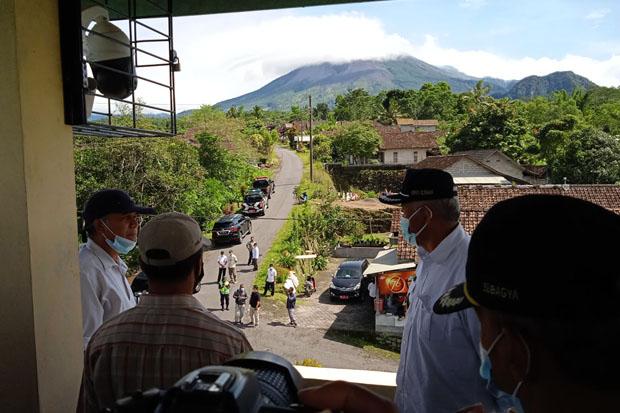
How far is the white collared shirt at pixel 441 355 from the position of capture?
64.6 inches

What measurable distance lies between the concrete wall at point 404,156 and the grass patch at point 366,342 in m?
20.4

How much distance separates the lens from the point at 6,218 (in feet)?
4.58

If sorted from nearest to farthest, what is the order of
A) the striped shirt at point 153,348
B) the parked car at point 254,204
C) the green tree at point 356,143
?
the striped shirt at point 153,348
the parked car at point 254,204
the green tree at point 356,143

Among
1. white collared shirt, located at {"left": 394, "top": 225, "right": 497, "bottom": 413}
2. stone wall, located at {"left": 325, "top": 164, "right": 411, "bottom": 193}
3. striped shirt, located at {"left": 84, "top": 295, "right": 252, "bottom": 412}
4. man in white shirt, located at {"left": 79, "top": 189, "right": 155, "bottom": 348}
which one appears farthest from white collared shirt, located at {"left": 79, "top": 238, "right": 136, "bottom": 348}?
stone wall, located at {"left": 325, "top": 164, "right": 411, "bottom": 193}

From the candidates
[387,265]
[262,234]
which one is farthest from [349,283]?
[262,234]

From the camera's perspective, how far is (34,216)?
140 centimetres

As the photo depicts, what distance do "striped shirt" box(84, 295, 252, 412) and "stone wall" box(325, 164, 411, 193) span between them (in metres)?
28.8

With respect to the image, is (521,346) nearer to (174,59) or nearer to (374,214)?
Answer: (174,59)

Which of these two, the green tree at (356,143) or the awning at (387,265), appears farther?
the green tree at (356,143)

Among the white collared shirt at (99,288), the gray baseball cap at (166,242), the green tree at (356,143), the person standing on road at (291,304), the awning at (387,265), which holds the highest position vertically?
the green tree at (356,143)

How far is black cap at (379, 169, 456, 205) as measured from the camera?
2.15m

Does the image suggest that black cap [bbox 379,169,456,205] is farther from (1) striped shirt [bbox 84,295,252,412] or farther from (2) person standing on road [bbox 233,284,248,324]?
(2) person standing on road [bbox 233,284,248,324]

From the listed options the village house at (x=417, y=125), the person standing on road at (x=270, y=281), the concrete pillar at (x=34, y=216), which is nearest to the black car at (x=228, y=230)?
the person standing on road at (x=270, y=281)

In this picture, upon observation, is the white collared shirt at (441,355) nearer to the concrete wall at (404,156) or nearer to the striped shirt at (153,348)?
the striped shirt at (153,348)
